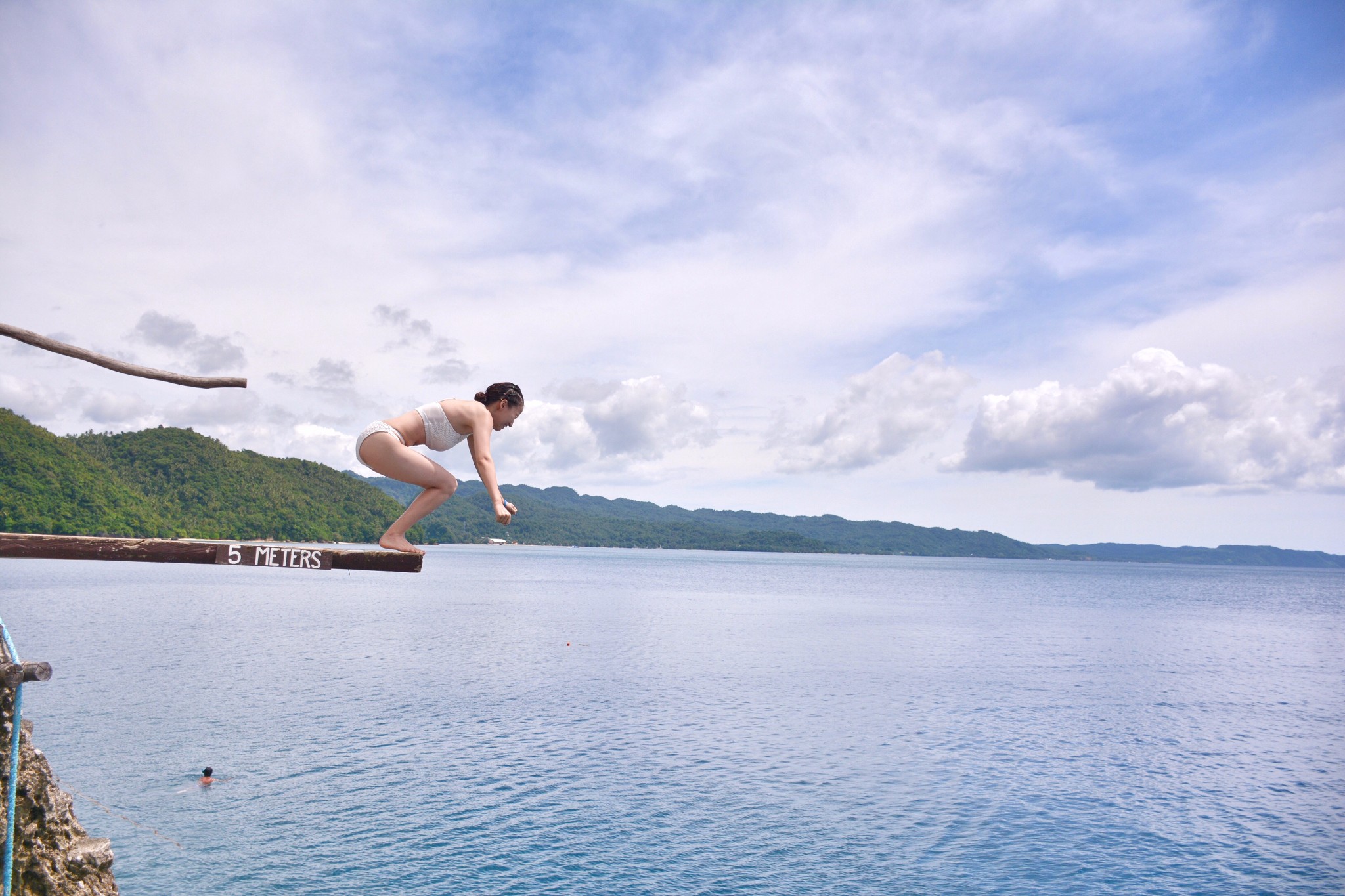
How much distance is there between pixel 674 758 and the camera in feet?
107

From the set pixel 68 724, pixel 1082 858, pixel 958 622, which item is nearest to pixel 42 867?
pixel 1082 858

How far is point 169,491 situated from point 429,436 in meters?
146

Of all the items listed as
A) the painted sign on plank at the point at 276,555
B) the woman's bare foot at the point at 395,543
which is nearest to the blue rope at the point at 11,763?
the painted sign on plank at the point at 276,555

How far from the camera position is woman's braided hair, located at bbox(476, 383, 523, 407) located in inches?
278

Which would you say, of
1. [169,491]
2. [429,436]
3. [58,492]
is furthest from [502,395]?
[169,491]

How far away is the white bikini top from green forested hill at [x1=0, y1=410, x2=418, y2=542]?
3762 inches

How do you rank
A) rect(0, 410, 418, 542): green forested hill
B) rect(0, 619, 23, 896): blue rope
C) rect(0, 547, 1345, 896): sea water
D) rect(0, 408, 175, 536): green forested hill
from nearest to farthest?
rect(0, 619, 23, 896): blue rope → rect(0, 547, 1345, 896): sea water → rect(0, 408, 175, 536): green forested hill → rect(0, 410, 418, 542): green forested hill

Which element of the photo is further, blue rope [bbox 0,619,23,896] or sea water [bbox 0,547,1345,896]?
sea water [bbox 0,547,1345,896]

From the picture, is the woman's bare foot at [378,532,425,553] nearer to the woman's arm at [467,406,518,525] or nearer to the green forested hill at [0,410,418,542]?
the woman's arm at [467,406,518,525]

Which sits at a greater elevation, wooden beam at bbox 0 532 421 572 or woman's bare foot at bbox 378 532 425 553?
woman's bare foot at bbox 378 532 425 553

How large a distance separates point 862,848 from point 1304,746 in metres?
28.4

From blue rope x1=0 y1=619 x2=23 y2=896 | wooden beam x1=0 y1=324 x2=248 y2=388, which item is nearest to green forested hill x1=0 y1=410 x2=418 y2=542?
blue rope x1=0 y1=619 x2=23 y2=896

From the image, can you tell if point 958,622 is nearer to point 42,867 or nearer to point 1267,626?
point 1267,626

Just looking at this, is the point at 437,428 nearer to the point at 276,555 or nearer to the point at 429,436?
the point at 429,436
